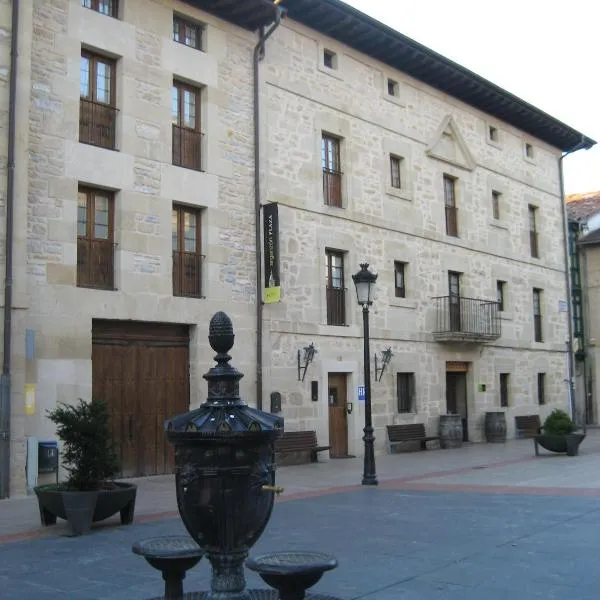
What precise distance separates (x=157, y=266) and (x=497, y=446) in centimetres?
1175

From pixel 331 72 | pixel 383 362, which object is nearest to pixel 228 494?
pixel 383 362

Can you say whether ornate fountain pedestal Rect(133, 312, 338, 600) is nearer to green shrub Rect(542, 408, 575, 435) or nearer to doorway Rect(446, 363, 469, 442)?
green shrub Rect(542, 408, 575, 435)

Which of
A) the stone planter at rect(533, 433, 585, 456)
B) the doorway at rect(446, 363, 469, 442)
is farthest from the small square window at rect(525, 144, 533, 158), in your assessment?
the stone planter at rect(533, 433, 585, 456)

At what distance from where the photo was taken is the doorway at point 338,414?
19250mm

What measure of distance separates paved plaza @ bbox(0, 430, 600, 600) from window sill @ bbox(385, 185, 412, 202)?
858cm

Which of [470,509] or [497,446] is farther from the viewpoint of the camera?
[497,446]

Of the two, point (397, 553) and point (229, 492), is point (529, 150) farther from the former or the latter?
point (229, 492)

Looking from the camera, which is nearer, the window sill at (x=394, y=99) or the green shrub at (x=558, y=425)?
the green shrub at (x=558, y=425)

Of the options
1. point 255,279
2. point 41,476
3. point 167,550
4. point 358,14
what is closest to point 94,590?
point 167,550

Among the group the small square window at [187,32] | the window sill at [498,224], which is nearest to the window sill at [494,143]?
the window sill at [498,224]

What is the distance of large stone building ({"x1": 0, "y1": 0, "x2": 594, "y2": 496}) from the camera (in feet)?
45.7

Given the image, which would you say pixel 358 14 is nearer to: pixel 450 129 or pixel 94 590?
pixel 450 129

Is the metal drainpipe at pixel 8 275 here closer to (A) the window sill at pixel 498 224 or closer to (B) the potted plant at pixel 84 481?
(B) the potted plant at pixel 84 481

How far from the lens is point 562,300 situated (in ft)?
94.9
